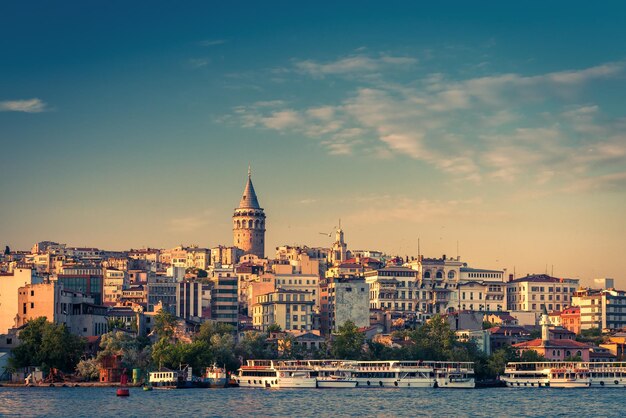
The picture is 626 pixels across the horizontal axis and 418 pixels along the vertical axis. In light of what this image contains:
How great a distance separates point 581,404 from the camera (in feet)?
323

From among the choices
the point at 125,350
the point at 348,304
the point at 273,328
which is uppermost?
the point at 348,304

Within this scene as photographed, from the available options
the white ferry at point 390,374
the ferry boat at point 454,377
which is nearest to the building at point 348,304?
the white ferry at point 390,374

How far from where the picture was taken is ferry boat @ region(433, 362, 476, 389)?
4668 inches

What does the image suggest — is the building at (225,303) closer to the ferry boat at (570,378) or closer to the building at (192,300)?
the building at (192,300)

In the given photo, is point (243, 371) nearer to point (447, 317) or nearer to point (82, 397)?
point (82, 397)

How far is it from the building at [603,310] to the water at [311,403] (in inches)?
2314

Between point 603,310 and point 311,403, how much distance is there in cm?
8793

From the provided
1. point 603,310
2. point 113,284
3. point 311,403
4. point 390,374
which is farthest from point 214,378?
point 603,310

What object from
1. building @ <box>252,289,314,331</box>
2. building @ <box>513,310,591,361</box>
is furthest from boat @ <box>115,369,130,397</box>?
building @ <box>513,310,591,361</box>

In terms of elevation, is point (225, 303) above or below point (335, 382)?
above

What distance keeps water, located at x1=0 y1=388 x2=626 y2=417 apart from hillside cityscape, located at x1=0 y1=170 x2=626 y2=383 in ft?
27.4

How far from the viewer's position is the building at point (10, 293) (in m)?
127

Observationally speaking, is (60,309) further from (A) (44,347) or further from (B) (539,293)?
(B) (539,293)

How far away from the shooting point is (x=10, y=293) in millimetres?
128500
